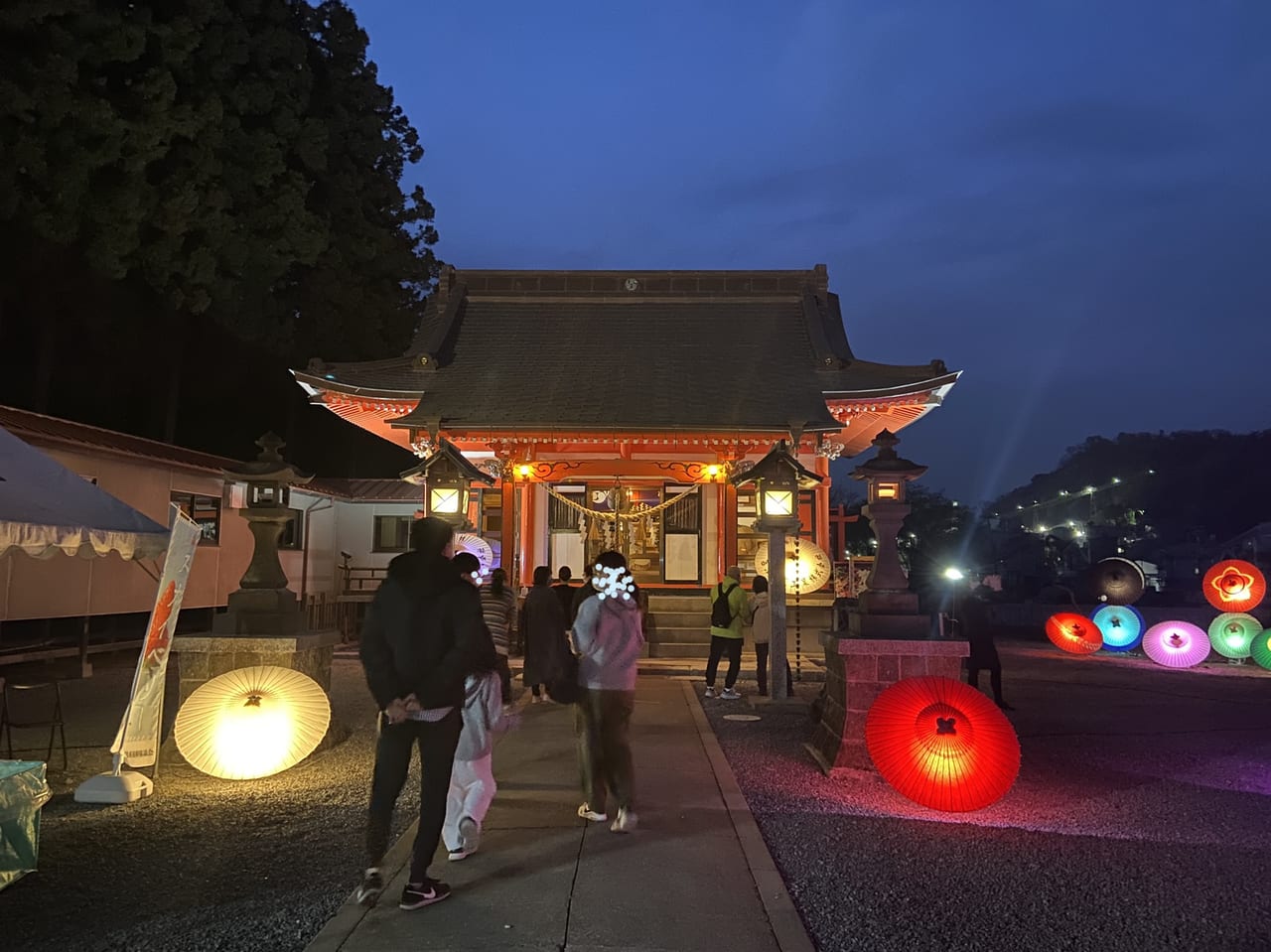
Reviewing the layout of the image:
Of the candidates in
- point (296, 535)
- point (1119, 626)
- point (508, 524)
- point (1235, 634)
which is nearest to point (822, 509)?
point (1119, 626)

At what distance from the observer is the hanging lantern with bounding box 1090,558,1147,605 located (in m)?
21.9

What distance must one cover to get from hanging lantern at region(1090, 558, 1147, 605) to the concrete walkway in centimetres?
1959

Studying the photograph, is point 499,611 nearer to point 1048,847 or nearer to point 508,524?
point 1048,847

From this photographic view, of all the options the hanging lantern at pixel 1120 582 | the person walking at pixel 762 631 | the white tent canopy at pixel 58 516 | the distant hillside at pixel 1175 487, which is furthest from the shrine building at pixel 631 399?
the distant hillside at pixel 1175 487

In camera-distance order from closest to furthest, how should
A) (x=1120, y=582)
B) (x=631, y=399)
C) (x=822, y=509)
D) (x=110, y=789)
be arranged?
(x=110, y=789)
(x=631, y=399)
(x=822, y=509)
(x=1120, y=582)

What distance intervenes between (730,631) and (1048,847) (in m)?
5.53

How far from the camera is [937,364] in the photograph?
1512 cm

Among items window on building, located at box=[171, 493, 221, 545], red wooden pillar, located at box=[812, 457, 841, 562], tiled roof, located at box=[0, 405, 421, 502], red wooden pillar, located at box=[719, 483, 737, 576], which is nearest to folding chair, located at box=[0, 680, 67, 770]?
tiled roof, located at box=[0, 405, 421, 502]

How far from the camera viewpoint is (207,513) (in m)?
17.4

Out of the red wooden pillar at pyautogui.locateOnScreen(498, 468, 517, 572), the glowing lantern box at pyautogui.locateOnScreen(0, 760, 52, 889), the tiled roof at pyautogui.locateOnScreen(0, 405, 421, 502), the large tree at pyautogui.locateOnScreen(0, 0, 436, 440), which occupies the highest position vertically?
the large tree at pyautogui.locateOnScreen(0, 0, 436, 440)

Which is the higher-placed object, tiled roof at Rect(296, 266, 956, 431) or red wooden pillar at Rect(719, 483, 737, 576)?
tiled roof at Rect(296, 266, 956, 431)

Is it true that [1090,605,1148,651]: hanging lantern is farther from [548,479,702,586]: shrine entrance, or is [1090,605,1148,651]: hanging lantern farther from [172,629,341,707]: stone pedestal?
[172,629,341,707]: stone pedestal

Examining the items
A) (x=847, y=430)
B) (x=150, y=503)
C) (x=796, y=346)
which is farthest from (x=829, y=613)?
(x=150, y=503)

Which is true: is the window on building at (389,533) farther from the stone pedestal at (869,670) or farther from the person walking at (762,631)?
the stone pedestal at (869,670)
